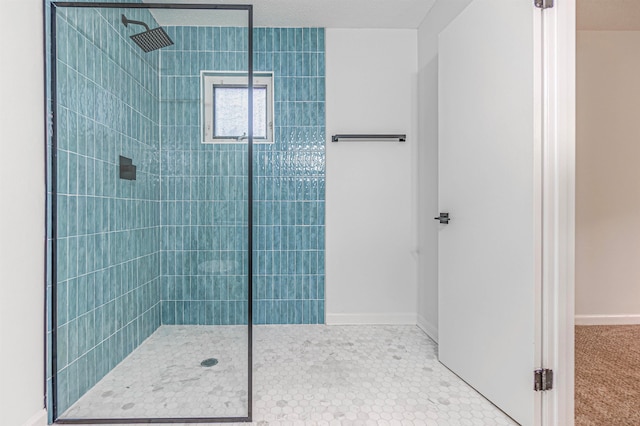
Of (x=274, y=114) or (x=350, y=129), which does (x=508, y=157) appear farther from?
(x=274, y=114)

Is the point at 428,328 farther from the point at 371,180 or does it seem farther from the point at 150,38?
the point at 150,38

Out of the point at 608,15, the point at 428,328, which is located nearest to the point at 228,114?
the point at 428,328

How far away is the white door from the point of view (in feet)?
4.33

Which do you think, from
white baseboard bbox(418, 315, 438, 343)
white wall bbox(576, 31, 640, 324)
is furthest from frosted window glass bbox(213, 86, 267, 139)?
white wall bbox(576, 31, 640, 324)

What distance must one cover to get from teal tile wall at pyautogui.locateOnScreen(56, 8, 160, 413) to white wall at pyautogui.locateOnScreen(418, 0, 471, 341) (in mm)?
1716

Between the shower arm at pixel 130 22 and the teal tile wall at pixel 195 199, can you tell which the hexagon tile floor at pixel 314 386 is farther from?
the shower arm at pixel 130 22

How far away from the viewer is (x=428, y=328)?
2377 millimetres

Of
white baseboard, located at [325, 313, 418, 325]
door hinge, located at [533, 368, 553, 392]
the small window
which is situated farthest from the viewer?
white baseboard, located at [325, 313, 418, 325]

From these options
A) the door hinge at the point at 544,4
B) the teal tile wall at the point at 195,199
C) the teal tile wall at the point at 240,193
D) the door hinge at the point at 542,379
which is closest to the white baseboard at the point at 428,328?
the teal tile wall at the point at 240,193

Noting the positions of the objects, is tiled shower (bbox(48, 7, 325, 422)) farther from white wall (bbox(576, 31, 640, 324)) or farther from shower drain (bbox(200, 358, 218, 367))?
white wall (bbox(576, 31, 640, 324))

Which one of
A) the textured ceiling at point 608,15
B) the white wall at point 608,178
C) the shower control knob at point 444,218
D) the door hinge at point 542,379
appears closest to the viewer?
the door hinge at point 542,379

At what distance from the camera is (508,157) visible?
1.44 meters

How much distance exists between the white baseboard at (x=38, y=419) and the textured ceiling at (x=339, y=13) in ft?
7.44

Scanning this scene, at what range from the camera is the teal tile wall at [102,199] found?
1.47m
